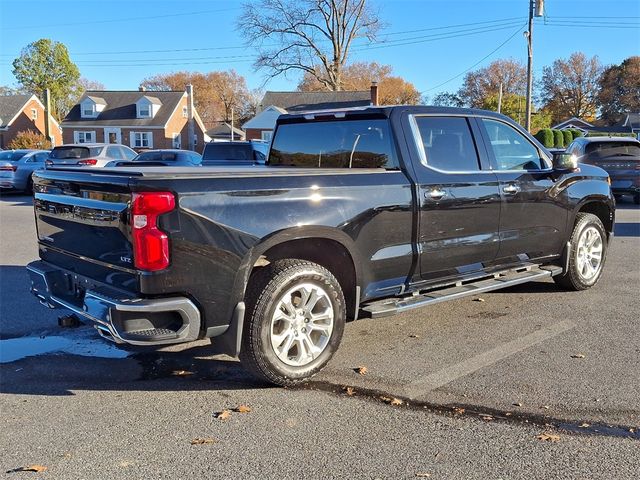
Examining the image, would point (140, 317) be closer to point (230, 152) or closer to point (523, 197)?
point (523, 197)

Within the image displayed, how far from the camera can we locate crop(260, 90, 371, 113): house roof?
48531 mm

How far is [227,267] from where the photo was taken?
3777mm

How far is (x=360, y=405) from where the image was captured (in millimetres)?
3896

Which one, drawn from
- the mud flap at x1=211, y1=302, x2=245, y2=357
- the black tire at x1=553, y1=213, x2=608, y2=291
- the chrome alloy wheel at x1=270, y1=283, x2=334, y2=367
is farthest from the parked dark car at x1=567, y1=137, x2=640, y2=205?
the mud flap at x1=211, y1=302, x2=245, y2=357

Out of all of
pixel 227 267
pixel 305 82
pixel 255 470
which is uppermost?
pixel 305 82

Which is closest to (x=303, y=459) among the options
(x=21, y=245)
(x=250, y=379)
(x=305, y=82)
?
(x=250, y=379)

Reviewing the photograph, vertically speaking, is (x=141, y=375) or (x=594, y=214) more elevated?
(x=594, y=214)

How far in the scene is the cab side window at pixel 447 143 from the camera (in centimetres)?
505

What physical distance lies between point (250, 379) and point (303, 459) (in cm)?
124

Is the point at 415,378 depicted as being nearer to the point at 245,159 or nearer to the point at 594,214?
the point at 594,214

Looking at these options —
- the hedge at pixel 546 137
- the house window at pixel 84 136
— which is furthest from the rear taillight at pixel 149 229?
the house window at pixel 84 136

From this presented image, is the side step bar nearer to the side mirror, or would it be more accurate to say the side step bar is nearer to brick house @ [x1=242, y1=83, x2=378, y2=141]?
the side mirror

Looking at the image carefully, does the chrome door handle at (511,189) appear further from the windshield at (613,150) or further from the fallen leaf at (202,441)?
the windshield at (613,150)

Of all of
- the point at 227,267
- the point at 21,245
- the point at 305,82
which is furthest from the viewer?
the point at 305,82
